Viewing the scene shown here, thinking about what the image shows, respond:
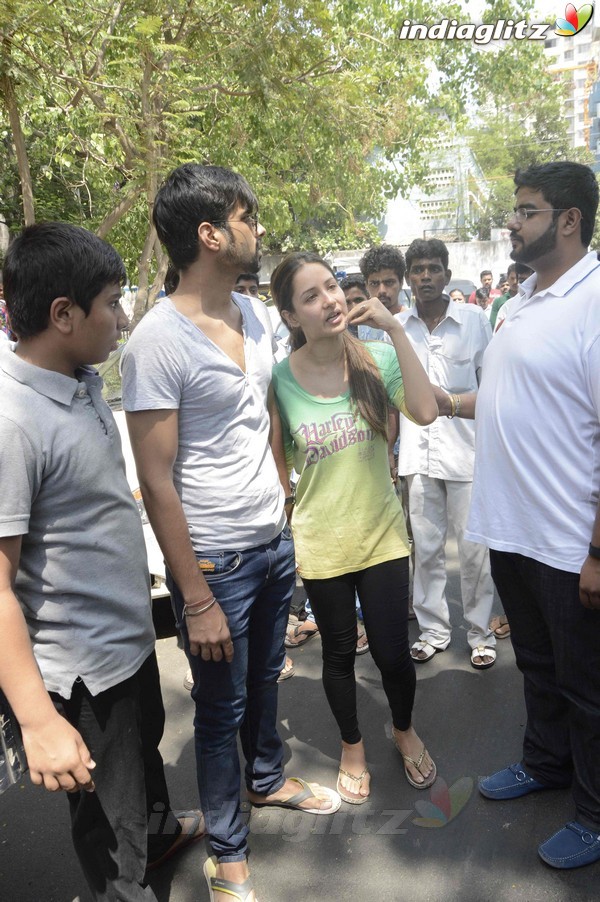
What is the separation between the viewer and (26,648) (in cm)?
151

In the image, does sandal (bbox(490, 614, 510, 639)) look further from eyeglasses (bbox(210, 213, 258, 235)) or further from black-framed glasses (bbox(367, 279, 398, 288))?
eyeglasses (bbox(210, 213, 258, 235))

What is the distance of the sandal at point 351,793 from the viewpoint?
2562 mm

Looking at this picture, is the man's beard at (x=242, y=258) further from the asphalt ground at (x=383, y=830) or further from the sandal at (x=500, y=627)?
the sandal at (x=500, y=627)

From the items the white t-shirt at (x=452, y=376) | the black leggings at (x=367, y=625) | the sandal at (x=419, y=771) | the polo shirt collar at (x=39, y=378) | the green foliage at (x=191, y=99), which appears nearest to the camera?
the polo shirt collar at (x=39, y=378)

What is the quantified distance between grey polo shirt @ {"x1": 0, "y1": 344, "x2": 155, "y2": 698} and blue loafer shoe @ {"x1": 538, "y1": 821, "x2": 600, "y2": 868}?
1.44 m

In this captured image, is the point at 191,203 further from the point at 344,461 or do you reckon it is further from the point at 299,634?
the point at 299,634

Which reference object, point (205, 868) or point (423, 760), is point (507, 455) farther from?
point (205, 868)

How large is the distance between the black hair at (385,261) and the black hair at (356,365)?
187 cm

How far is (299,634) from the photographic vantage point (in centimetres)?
391

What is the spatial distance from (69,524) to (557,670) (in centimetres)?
159

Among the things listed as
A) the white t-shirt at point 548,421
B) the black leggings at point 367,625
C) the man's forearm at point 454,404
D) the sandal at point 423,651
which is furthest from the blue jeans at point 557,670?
the sandal at point 423,651
